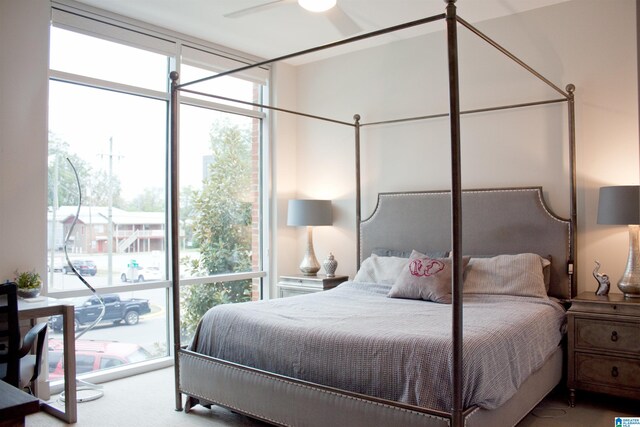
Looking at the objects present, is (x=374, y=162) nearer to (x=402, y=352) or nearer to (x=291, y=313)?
(x=291, y=313)

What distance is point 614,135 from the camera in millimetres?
3818

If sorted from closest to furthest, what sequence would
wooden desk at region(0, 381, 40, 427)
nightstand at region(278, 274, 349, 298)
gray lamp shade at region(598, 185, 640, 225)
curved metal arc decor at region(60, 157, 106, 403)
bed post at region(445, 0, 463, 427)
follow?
wooden desk at region(0, 381, 40, 427) < bed post at region(445, 0, 463, 427) < gray lamp shade at region(598, 185, 640, 225) < curved metal arc decor at region(60, 157, 106, 403) < nightstand at region(278, 274, 349, 298)

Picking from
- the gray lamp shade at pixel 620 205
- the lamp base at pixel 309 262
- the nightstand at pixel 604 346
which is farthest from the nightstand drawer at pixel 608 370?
the lamp base at pixel 309 262

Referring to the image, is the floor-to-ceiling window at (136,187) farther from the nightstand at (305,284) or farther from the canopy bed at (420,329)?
the canopy bed at (420,329)

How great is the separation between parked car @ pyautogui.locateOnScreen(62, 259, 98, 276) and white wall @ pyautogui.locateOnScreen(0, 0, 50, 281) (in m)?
0.27

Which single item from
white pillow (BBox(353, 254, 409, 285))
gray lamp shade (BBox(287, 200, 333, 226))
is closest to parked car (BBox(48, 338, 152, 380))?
gray lamp shade (BBox(287, 200, 333, 226))

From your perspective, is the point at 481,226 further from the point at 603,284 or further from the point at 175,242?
the point at 175,242

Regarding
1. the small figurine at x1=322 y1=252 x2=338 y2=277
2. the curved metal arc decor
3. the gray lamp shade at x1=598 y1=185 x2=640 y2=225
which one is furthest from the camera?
the small figurine at x1=322 y1=252 x2=338 y2=277

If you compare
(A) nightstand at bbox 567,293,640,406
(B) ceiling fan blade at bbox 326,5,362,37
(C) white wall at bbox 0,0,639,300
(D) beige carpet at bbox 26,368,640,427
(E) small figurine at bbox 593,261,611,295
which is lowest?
(D) beige carpet at bbox 26,368,640,427

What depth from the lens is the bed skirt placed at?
237cm

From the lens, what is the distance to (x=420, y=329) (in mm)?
2752

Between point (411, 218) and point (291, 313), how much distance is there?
5.83ft

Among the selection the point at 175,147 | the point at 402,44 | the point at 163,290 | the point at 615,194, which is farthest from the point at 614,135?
the point at 163,290

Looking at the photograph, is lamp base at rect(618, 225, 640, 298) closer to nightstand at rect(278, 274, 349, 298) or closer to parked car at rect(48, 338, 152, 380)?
nightstand at rect(278, 274, 349, 298)
